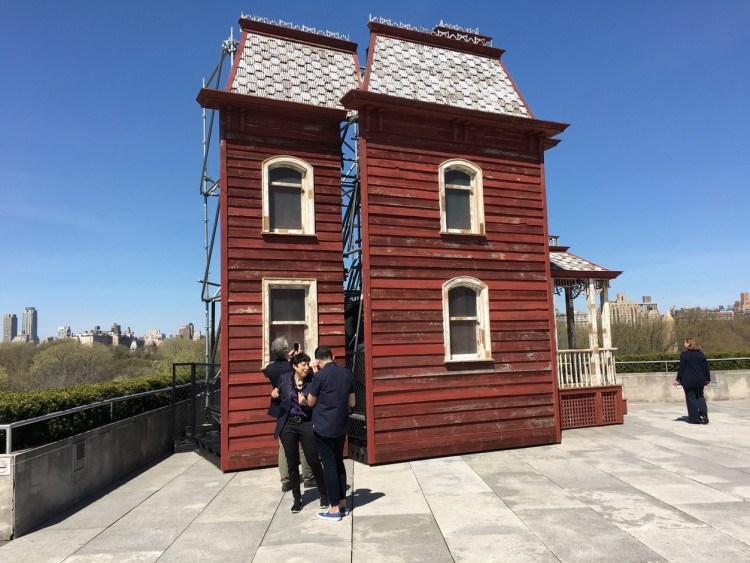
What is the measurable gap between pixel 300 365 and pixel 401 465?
3.43 m

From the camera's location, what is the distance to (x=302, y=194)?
975 centimetres

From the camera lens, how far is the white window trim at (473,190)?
10.1 m

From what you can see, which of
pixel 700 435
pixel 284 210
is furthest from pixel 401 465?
A: pixel 700 435

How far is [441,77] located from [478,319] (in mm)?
5176

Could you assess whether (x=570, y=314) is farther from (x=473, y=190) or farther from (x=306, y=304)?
(x=306, y=304)

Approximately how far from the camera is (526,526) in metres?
5.65

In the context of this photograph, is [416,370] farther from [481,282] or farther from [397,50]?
[397,50]

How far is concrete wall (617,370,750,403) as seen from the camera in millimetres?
16953

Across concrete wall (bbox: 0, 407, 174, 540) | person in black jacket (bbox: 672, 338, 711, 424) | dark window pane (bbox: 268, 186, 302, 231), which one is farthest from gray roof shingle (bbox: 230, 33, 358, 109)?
person in black jacket (bbox: 672, 338, 711, 424)

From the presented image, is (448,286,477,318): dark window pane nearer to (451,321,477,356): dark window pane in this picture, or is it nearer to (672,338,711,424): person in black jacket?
(451,321,477,356): dark window pane

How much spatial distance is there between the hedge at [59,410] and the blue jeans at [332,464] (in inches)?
139

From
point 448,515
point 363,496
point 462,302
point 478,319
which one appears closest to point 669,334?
point 478,319

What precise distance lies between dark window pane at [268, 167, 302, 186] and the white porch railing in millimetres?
7149

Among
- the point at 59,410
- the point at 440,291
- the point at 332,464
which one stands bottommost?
the point at 332,464
